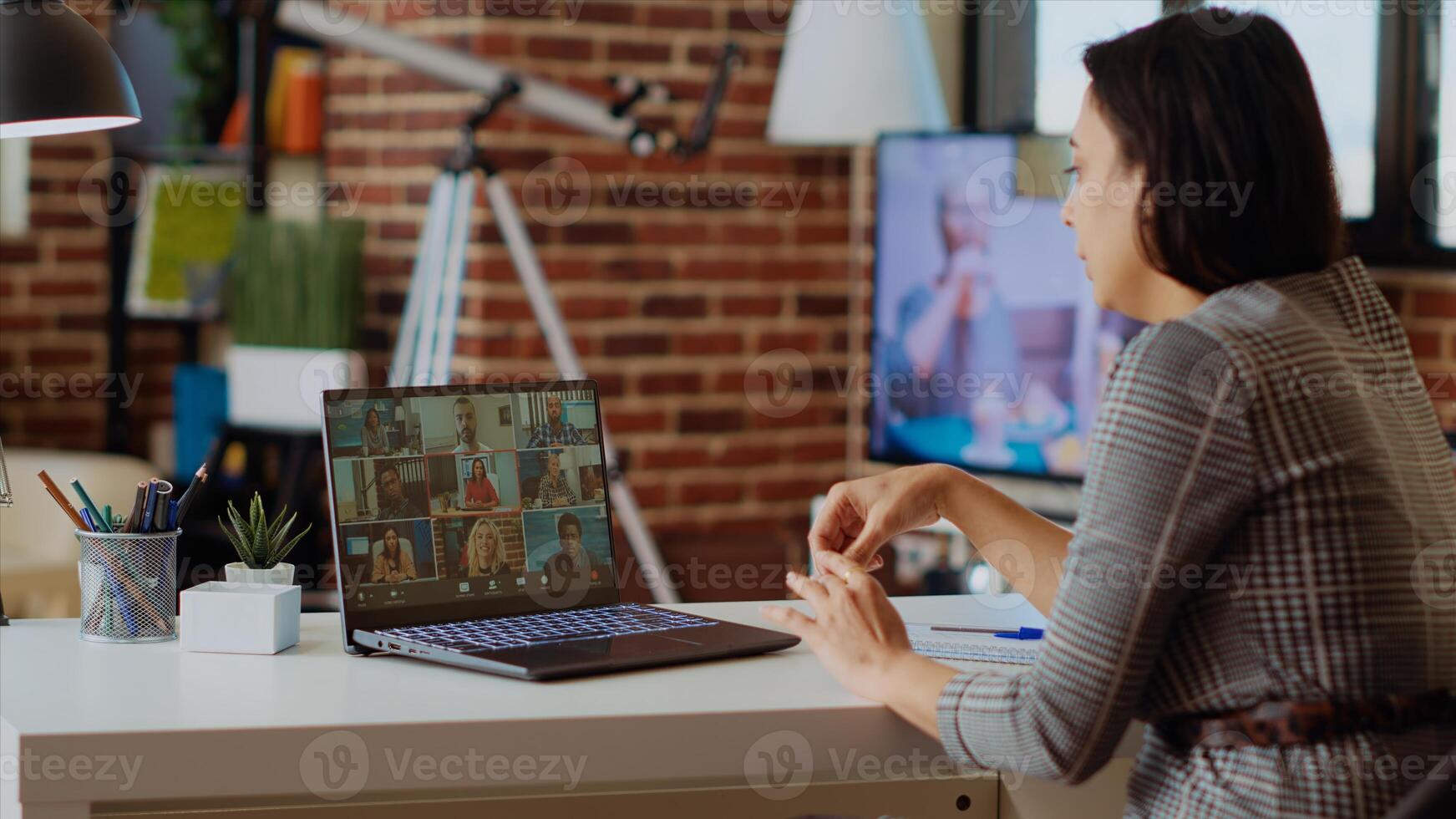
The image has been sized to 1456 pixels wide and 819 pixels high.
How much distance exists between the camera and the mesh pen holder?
137 cm

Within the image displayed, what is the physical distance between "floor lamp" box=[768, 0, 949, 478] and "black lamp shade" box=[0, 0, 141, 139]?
1842 mm

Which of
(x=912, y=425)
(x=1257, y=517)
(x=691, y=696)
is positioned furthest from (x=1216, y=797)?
(x=912, y=425)

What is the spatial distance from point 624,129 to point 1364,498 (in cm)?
237

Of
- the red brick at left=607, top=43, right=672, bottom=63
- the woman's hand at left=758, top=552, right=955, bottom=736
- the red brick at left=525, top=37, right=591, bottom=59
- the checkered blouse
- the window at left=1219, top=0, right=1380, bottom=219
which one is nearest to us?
the checkered blouse

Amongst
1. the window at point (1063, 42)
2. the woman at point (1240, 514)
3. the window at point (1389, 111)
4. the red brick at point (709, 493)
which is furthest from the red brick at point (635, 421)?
the woman at point (1240, 514)

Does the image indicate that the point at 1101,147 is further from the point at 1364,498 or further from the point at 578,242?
the point at 578,242

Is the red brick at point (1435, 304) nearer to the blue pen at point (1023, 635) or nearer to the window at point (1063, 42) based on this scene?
the window at point (1063, 42)

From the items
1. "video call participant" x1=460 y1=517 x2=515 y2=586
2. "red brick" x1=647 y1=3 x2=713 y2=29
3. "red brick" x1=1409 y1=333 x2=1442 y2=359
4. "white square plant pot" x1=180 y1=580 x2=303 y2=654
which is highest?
"red brick" x1=647 y1=3 x2=713 y2=29

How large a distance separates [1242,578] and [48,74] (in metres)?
1.16

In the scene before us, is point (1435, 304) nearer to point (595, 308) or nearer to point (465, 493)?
point (595, 308)

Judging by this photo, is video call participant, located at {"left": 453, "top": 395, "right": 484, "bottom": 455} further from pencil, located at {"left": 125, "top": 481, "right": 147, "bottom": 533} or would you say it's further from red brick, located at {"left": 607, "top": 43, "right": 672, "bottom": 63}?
red brick, located at {"left": 607, "top": 43, "right": 672, "bottom": 63}

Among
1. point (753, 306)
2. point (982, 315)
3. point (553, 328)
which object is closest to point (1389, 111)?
point (982, 315)

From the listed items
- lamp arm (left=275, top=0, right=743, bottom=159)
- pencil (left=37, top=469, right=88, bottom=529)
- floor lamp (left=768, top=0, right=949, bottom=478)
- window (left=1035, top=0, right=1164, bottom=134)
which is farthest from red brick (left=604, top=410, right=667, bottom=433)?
pencil (left=37, top=469, right=88, bottom=529)

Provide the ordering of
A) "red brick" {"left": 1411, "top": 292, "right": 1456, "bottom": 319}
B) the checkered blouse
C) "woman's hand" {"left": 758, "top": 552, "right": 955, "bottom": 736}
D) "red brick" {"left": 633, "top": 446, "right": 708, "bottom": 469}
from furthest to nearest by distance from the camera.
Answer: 1. "red brick" {"left": 633, "top": 446, "right": 708, "bottom": 469}
2. "red brick" {"left": 1411, "top": 292, "right": 1456, "bottom": 319}
3. "woman's hand" {"left": 758, "top": 552, "right": 955, "bottom": 736}
4. the checkered blouse
